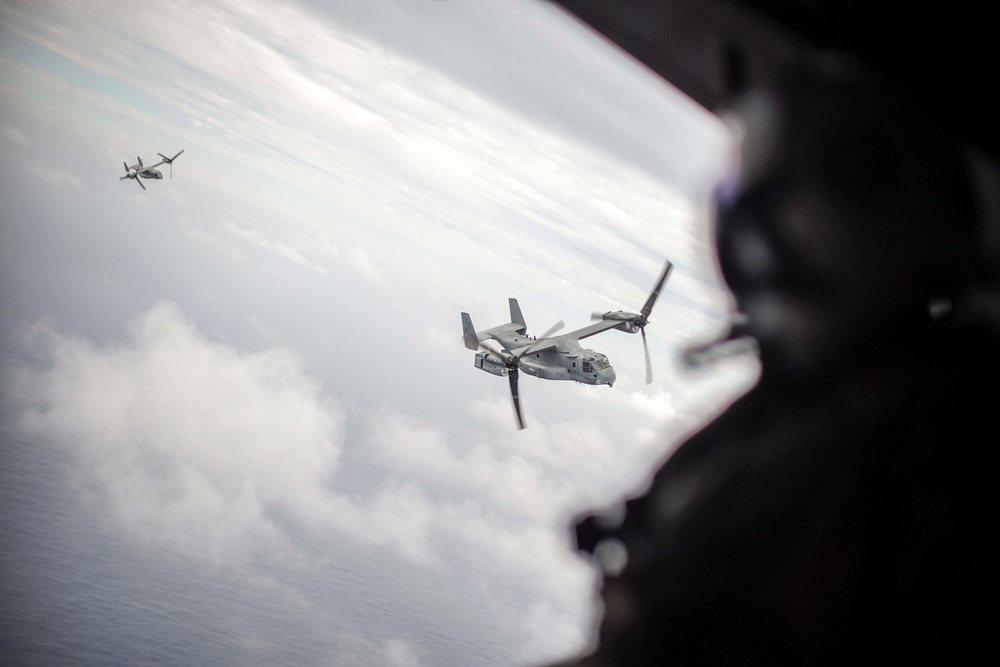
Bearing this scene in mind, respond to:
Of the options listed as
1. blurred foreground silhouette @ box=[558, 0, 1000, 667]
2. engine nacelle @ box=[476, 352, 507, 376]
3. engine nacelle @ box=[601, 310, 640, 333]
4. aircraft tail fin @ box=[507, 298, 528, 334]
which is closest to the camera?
blurred foreground silhouette @ box=[558, 0, 1000, 667]

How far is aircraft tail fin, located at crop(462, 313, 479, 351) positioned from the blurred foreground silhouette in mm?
6008

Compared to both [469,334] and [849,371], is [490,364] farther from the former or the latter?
[849,371]

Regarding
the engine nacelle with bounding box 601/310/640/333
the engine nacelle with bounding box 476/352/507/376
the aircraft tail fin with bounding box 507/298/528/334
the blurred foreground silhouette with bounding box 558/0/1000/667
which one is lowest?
the blurred foreground silhouette with bounding box 558/0/1000/667

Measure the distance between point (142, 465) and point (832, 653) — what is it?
11300 centimetres

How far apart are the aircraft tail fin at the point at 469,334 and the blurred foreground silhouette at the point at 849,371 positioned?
6.01 metres

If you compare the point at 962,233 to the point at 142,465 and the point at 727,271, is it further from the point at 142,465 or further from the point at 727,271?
the point at 142,465

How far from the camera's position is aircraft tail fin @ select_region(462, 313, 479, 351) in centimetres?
675

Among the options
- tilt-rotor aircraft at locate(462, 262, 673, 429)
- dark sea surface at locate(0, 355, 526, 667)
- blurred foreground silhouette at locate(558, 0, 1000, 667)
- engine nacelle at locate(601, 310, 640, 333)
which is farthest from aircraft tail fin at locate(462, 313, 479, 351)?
dark sea surface at locate(0, 355, 526, 667)

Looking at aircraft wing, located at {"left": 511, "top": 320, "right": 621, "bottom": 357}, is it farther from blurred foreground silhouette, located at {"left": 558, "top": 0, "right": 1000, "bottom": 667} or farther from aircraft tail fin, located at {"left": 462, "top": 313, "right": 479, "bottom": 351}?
blurred foreground silhouette, located at {"left": 558, "top": 0, "right": 1000, "bottom": 667}

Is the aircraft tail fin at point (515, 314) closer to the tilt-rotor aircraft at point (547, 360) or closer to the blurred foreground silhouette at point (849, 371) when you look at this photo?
the tilt-rotor aircraft at point (547, 360)

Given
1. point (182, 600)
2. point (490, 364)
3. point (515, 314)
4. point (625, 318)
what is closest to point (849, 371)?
point (625, 318)

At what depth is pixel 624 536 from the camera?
2.45 ft

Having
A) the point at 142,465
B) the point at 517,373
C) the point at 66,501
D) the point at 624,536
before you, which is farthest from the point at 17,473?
the point at 624,536

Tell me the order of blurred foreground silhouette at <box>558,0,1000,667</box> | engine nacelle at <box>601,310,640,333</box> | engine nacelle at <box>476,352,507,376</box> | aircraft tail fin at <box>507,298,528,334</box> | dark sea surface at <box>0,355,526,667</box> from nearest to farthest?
blurred foreground silhouette at <box>558,0,1000,667</box> < engine nacelle at <box>601,310,640,333</box> < engine nacelle at <box>476,352,507,376</box> < aircraft tail fin at <box>507,298,528,334</box> < dark sea surface at <box>0,355,526,667</box>
